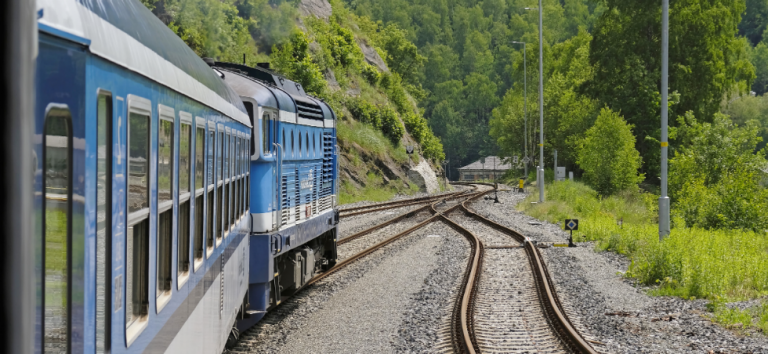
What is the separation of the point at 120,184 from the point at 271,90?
7564 millimetres

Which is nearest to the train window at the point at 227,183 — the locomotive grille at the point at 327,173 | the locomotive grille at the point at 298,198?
the locomotive grille at the point at 298,198

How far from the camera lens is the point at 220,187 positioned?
21.2 ft

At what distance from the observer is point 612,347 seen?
9586 mm

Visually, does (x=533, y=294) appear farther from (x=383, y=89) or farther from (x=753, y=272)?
(x=383, y=89)

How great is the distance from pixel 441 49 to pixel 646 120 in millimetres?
108346

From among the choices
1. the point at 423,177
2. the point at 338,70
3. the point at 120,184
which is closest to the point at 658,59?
the point at 423,177

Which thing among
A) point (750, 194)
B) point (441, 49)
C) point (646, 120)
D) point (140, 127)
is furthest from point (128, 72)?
point (441, 49)

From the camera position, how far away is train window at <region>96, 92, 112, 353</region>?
2.72 m

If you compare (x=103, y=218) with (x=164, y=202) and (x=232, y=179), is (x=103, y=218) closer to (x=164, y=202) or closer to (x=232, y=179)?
(x=164, y=202)

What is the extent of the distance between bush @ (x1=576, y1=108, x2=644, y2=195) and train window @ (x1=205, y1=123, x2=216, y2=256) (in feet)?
111

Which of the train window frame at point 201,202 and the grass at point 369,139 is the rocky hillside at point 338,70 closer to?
the grass at point 369,139

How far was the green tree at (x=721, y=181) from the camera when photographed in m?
24.6

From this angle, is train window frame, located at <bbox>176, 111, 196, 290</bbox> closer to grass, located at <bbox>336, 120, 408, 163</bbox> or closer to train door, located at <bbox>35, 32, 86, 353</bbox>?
train door, located at <bbox>35, 32, 86, 353</bbox>

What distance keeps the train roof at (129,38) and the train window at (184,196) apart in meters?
0.21
